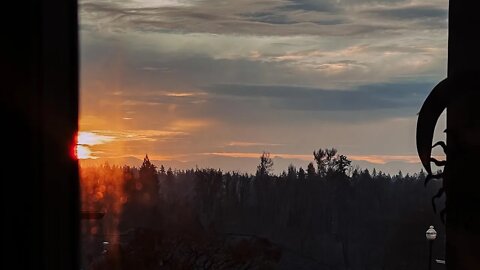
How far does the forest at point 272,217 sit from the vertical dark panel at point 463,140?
0.10 ft

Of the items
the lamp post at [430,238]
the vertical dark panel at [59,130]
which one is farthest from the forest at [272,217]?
the vertical dark panel at [59,130]

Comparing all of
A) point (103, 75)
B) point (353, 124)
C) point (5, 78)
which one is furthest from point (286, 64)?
point (5, 78)

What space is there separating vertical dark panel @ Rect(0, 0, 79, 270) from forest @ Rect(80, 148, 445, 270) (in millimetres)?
183

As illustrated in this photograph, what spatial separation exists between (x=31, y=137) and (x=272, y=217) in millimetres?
349

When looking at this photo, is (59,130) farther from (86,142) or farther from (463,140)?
(463,140)

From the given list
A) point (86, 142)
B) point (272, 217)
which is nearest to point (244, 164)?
point (272, 217)

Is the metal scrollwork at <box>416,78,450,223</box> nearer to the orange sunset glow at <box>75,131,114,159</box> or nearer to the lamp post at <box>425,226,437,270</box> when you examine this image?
the lamp post at <box>425,226,437,270</box>

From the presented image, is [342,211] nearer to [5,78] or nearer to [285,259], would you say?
[285,259]

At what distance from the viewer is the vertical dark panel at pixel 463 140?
630 mm

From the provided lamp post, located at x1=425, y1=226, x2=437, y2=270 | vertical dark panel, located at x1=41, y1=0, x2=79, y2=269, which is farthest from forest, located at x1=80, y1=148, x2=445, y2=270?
vertical dark panel, located at x1=41, y1=0, x2=79, y2=269

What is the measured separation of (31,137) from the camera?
1.64ft

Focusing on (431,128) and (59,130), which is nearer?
(59,130)

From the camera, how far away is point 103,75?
0.67 m

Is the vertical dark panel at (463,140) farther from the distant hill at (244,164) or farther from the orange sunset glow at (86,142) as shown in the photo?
Answer: the orange sunset glow at (86,142)
